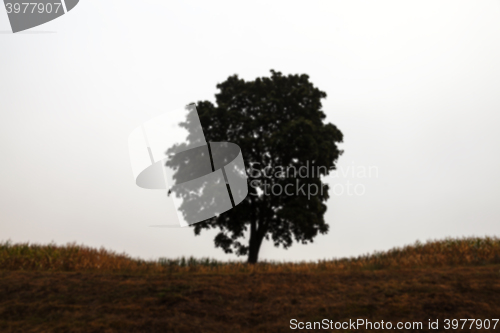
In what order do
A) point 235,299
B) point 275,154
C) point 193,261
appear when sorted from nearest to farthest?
1. point 235,299
2. point 193,261
3. point 275,154

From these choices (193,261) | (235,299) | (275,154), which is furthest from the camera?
(275,154)

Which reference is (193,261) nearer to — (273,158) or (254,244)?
(254,244)

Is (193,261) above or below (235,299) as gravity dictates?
above

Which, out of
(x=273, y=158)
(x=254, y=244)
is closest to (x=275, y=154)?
(x=273, y=158)

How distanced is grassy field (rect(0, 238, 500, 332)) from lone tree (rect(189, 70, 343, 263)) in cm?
720

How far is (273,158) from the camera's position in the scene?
860 inches

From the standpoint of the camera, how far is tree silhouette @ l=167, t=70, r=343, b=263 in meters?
20.6

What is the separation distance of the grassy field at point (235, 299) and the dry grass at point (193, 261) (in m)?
1.02

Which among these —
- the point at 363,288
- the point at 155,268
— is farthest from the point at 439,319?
the point at 155,268

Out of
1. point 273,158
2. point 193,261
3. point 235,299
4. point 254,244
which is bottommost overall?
point 235,299

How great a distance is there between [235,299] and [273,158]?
12.0 m

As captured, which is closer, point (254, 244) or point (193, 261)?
point (193, 261)

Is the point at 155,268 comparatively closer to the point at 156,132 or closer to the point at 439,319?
the point at 156,132

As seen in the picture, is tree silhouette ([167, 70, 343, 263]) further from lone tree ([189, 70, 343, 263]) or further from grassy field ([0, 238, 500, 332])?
grassy field ([0, 238, 500, 332])
